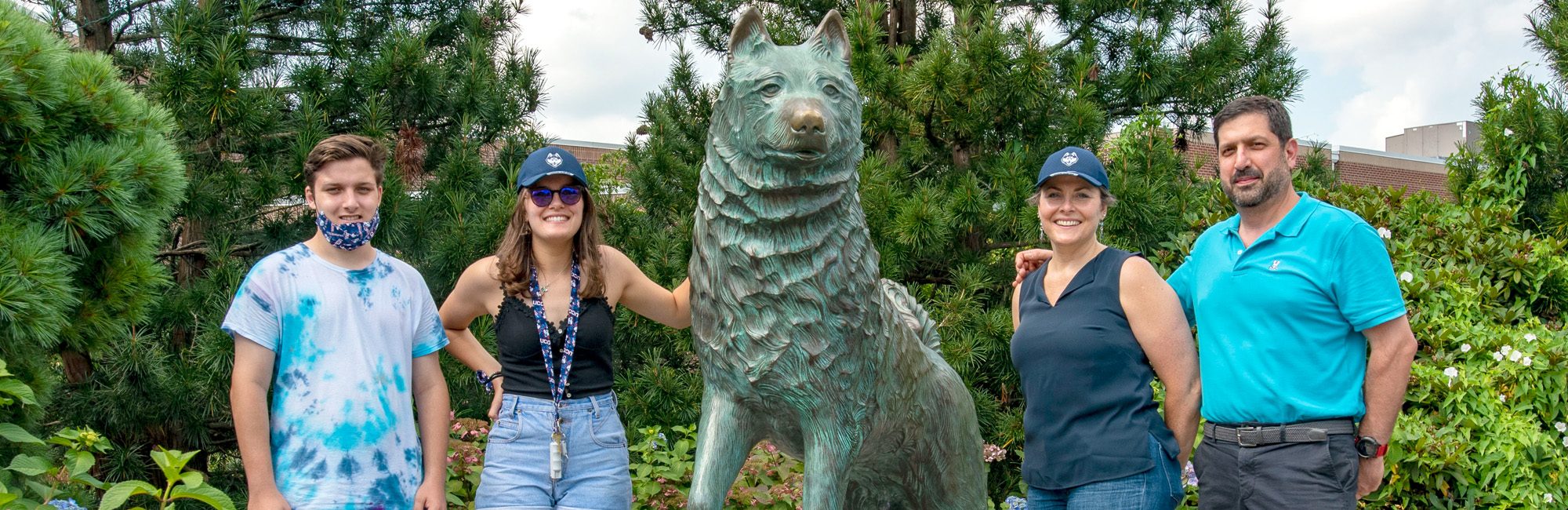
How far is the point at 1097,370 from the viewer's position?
2994 millimetres

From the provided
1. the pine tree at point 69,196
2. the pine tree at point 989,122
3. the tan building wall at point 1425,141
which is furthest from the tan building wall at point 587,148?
the tan building wall at point 1425,141

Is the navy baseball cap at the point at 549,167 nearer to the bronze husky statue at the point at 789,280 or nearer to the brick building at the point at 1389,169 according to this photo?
the bronze husky statue at the point at 789,280

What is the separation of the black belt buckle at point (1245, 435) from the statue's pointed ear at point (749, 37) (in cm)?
166

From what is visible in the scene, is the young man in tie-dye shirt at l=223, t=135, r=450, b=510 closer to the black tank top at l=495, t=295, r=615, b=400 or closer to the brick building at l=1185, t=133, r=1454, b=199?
the black tank top at l=495, t=295, r=615, b=400

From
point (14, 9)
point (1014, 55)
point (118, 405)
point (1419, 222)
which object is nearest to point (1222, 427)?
point (1014, 55)

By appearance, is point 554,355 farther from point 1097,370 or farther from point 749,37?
point 1097,370

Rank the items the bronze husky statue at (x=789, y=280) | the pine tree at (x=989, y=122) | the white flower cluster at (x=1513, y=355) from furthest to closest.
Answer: the pine tree at (x=989, y=122), the white flower cluster at (x=1513, y=355), the bronze husky statue at (x=789, y=280)

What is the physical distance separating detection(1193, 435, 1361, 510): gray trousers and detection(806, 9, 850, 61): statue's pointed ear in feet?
5.09

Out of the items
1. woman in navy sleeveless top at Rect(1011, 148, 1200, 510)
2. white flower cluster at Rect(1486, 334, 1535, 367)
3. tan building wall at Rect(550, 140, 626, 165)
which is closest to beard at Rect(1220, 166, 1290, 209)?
woman in navy sleeveless top at Rect(1011, 148, 1200, 510)

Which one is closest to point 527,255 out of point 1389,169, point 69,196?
point 69,196

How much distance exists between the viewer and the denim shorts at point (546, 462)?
311 centimetres

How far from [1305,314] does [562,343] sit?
79.6 inches

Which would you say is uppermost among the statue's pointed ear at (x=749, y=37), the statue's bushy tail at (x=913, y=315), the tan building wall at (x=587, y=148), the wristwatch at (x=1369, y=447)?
the tan building wall at (x=587, y=148)

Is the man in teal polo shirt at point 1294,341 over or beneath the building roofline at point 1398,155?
beneath
